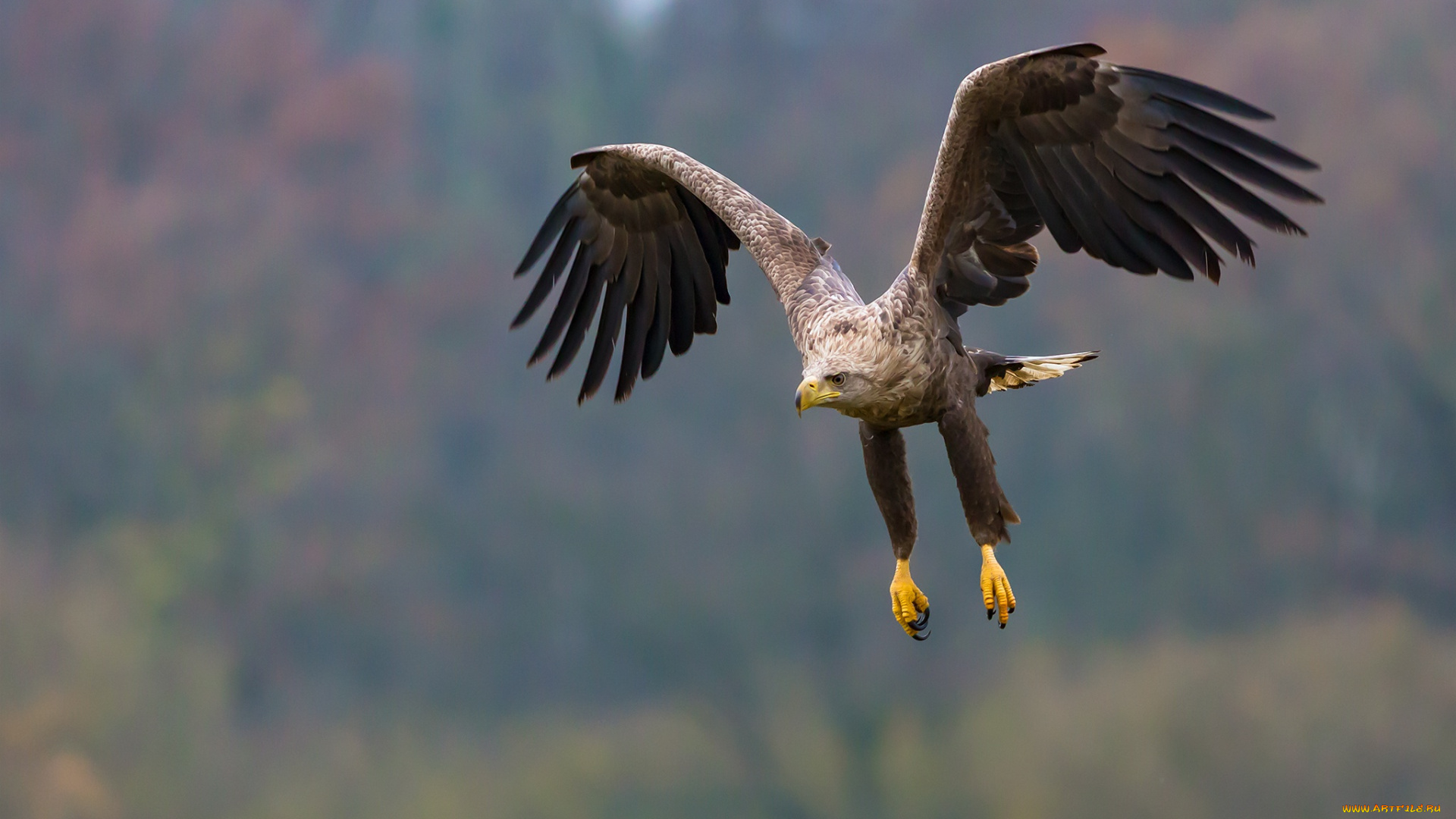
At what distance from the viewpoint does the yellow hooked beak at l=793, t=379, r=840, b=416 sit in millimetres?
4938

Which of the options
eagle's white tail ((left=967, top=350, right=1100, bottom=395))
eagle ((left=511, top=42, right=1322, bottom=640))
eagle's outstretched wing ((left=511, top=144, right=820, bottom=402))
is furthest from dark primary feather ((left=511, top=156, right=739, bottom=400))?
eagle's white tail ((left=967, top=350, right=1100, bottom=395))

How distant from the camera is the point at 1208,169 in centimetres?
496

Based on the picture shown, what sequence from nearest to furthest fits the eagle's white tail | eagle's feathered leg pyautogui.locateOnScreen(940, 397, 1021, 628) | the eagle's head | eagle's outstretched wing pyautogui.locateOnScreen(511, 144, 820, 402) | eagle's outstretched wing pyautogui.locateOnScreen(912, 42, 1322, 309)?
eagle's outstretched wing pyautogui.locateOnScreen(912, 42, 1322, 309) < the eagle's head < eagle's feathered leg pyautogui.locateOnScreen(940, 397, 1021, 628) < the eagle's white tail < eagle's outstretched wing pyautogui.locateOnScreen(511, 144, 820, 402)

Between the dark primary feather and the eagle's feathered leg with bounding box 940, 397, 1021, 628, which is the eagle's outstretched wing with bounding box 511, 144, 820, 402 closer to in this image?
the dark primary feather

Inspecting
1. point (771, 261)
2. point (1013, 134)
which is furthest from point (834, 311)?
point (1013, 134)

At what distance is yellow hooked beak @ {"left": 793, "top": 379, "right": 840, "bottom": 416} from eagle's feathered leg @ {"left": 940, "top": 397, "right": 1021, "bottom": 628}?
0.68m

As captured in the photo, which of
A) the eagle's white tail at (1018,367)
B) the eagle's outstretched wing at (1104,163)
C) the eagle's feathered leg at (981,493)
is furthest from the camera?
the eagle's white tail at (1018,367)

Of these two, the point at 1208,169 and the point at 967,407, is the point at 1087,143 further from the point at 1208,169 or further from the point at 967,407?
the point at 967,407

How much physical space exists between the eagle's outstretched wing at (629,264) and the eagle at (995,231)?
53 centimetres

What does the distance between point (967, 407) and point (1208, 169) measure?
130 centimetres

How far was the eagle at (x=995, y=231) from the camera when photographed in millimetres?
4996

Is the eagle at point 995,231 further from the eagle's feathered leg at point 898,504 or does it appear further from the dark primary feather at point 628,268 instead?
the dark primary feather at point 628,268

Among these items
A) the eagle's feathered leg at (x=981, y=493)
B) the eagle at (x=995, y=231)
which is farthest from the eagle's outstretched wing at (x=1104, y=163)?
the eagle's feathered leg at (x=981, y=493)

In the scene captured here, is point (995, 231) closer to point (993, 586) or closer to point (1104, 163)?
point (1104, 163)
